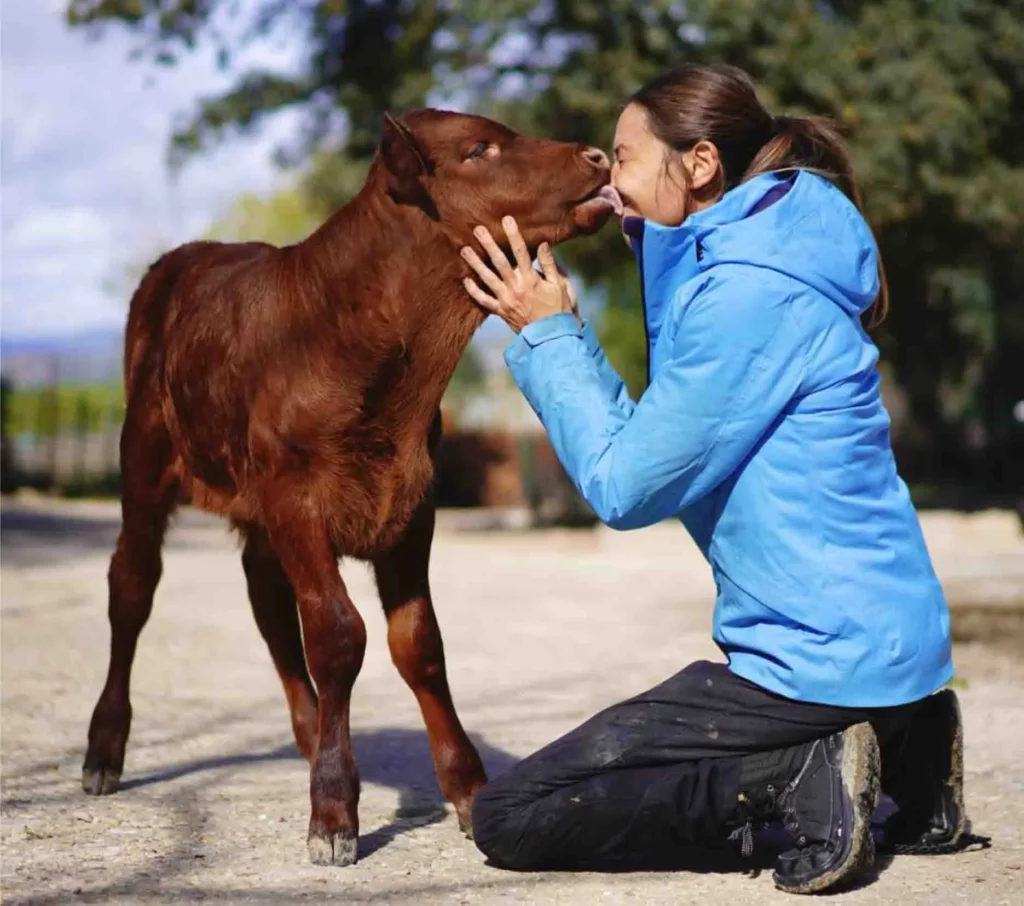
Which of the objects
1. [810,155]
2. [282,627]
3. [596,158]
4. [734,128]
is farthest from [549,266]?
[282,627]

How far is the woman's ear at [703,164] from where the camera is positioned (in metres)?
3.71

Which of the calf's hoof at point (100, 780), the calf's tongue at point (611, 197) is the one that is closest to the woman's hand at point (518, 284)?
the calf's tongue at point (611, 197)

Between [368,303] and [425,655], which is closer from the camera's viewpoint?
[368,303]

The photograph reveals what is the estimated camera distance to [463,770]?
425cm

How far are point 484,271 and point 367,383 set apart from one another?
435 millimetres

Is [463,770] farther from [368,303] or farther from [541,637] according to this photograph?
[541,637]

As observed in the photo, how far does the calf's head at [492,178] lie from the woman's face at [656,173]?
0.05m

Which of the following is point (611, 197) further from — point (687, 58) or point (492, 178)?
point (687, 58)

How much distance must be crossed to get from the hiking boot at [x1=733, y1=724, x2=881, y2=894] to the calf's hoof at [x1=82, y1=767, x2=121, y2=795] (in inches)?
82.2

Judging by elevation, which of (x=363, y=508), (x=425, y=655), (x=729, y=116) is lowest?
(x=425, y=655)

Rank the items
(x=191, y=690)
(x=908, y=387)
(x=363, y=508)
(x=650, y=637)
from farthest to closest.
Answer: (x=908, y=387) < (x=650, y=637) < (x=191, y=690) < (x=363, y=508)

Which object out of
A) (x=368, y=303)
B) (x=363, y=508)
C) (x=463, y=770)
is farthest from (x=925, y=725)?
(x=368, y=303)

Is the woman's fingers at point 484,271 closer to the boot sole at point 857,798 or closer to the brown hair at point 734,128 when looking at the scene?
the brown hair at point 734,128

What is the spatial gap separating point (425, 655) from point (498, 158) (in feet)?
4.59
